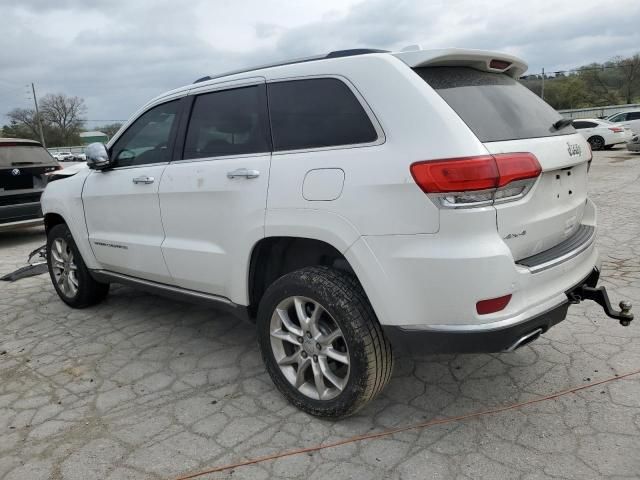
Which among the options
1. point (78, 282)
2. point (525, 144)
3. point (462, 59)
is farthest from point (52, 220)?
point (525, 144)

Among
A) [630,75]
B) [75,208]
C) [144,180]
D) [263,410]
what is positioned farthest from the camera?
[630,75]

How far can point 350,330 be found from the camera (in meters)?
2.51

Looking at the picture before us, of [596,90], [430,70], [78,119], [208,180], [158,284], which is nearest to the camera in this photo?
[430,70]

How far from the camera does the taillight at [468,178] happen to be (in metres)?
2.19

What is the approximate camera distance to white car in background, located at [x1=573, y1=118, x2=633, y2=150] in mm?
20906

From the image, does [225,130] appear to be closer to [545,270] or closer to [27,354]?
[545,270]

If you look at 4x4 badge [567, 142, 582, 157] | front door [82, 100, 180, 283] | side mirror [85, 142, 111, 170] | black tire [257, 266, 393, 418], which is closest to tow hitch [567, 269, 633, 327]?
4x4 badge [567, 142, 582, 157]

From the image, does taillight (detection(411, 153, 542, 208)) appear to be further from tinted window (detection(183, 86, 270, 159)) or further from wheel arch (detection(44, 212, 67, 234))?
wheel arch (detection(44, 212, 67, 234))

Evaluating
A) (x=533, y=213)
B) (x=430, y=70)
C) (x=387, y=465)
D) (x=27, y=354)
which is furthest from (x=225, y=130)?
(x=27, y=354)

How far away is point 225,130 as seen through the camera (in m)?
3.23

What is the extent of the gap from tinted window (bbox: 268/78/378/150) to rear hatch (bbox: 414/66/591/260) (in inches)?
14.9

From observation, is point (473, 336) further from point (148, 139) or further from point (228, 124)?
point (148, 139)

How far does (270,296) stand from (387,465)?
1029 mm

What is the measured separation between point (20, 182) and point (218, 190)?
21.6 ft
